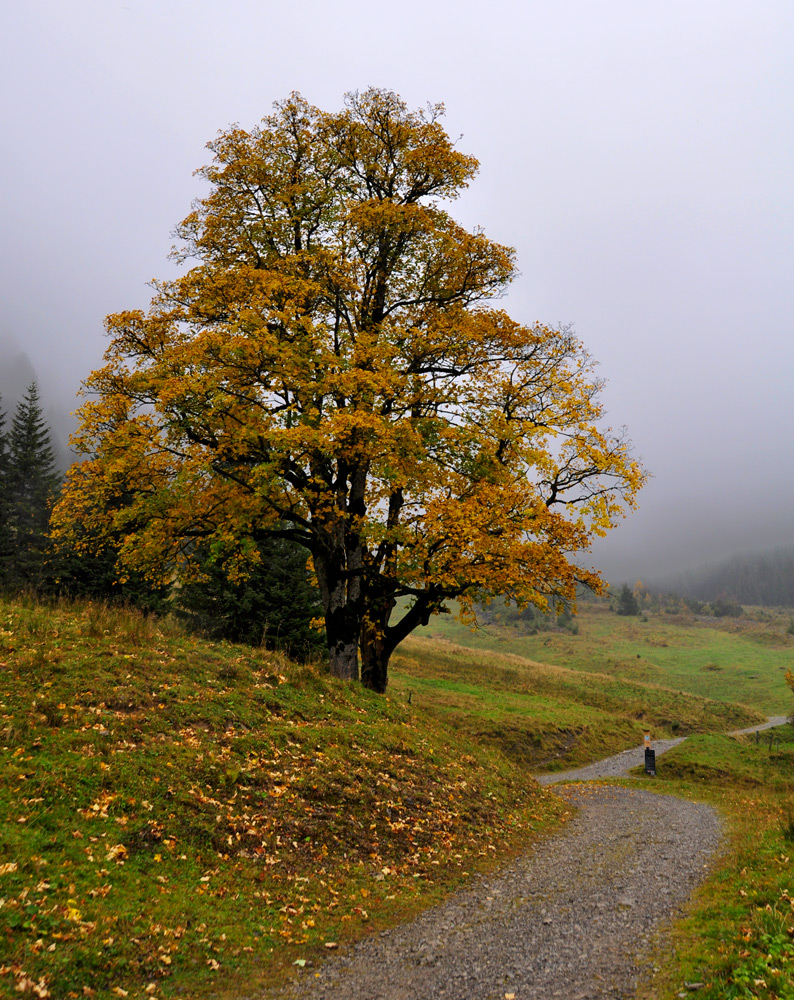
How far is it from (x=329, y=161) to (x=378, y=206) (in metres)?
3.90

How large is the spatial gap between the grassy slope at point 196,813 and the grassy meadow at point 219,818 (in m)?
0.03

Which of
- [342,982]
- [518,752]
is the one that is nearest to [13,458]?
[518,752]

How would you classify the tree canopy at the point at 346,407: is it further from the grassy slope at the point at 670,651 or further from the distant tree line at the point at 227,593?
the grassy slope at the point at 670,651

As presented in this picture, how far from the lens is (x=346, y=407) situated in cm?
1537

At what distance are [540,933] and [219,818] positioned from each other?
4825 millimetres

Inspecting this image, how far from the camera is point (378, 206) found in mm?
15773

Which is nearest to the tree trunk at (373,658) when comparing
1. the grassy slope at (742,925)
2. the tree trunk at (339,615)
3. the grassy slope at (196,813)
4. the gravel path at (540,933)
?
the tree trunk at (339,615)

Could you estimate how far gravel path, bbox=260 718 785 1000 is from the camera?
6.44 metres

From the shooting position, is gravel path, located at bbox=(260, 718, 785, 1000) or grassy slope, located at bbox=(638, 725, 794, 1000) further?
gravel path, located at bbox=(260, 718, 785, 1000)

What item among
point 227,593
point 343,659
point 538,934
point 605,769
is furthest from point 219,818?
point 605,769

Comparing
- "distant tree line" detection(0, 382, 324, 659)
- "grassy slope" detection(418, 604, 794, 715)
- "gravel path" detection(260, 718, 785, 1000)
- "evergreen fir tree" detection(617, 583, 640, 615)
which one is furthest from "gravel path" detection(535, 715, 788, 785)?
"evergreen fir tree" detection(617, 583, 640, 615)

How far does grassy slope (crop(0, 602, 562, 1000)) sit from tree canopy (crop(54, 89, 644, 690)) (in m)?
3.35

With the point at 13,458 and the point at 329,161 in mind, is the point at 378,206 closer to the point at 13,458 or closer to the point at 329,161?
the point at 329,161

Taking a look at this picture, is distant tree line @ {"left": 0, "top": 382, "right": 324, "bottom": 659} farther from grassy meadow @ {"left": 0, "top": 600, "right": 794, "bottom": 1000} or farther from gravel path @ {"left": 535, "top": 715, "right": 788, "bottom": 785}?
grassy meadow @ {"left": 0, "top": 600, "right": 794, "bottom": 1000}
